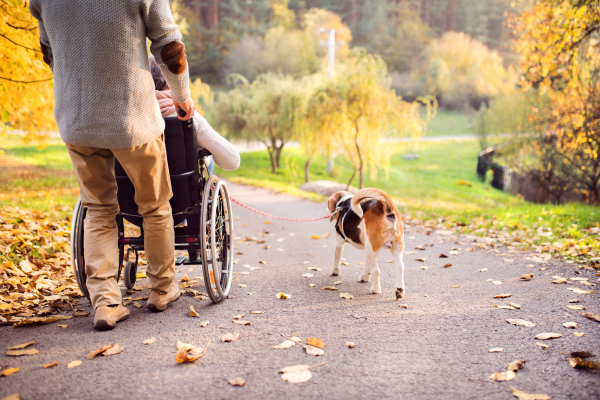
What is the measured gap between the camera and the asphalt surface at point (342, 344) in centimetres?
219

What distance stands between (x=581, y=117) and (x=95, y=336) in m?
12.7

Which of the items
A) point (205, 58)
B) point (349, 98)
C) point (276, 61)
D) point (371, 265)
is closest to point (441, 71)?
point (276, 61)

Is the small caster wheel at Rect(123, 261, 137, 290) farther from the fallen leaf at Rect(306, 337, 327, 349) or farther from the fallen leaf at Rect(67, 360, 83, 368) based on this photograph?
the fallen leaf at Rect(306, 337, 327, 349)

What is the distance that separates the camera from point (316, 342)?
276cm

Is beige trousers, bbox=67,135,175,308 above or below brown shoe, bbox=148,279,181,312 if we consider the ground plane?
above

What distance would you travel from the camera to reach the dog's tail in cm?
377

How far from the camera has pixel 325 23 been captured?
208ft

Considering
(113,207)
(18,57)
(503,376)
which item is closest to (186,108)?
(113,207)

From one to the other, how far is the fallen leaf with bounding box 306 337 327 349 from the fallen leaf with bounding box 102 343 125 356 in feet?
3.83

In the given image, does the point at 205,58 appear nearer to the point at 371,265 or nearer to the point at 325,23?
the point at 325,23

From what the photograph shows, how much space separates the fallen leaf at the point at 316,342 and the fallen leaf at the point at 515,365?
1.07 metres

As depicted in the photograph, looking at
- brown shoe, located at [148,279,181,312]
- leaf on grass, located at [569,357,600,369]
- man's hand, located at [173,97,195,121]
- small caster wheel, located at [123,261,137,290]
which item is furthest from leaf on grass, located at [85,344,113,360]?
leaf on grass, located at [569,357,600,369]

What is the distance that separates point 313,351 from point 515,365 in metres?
1.16

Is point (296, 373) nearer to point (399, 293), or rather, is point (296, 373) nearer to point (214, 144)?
point (399, 293)
